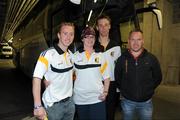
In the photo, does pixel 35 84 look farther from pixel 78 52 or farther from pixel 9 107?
pixel 9 107

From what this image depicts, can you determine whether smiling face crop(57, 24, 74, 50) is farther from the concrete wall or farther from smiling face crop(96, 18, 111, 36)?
the concrete wall

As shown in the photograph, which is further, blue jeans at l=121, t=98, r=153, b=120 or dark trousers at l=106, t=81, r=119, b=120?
dark trousers at l=106, t=81, r=119, b=120

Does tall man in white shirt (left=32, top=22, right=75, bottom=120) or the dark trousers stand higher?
tall man in white shirt (left=32, top=22, right=75, bottom=120)

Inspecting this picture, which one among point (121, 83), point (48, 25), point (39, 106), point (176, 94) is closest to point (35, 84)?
point (39, 106)

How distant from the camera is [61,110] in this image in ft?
12.0

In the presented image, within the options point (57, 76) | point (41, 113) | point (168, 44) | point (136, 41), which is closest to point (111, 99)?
point (136, 41)

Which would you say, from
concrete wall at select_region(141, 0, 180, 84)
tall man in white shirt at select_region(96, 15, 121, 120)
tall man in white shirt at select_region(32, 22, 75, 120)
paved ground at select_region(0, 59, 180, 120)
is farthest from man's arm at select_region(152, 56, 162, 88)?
concrete wall at select_region(141, 0, 180, 84)

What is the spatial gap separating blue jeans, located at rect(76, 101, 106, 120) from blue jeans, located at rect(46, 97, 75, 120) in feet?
1.05

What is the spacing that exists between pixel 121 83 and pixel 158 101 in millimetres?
6130

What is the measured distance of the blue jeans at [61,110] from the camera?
3.63m

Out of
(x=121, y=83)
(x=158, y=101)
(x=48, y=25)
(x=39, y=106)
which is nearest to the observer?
(x=39, y=106)

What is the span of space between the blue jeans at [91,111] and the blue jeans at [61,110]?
0.32 meters

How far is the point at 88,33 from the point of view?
3988 millimetres

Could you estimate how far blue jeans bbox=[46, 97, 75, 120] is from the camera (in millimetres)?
3627
